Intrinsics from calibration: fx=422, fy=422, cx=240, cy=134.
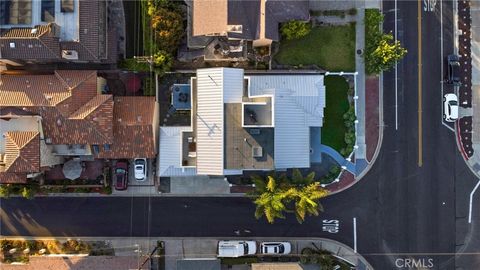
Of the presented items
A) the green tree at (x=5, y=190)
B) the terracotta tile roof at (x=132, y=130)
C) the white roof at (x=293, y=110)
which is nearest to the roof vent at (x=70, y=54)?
the terracotta tile roof at (x=132, y=130)

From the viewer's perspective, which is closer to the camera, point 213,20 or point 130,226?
point 213,20

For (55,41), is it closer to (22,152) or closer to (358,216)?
(22,152)

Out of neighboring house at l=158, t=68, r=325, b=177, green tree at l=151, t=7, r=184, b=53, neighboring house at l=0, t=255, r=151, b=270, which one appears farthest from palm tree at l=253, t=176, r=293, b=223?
green tree at l=151, t=7, r=184, b=53

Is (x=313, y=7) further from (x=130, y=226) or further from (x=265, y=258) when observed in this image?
(x=130, y=226)

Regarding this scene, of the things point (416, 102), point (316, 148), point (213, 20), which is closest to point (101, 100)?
point (213, 20)

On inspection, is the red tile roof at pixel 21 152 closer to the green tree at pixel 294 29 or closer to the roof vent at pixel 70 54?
the roof vent at pixel 70 54

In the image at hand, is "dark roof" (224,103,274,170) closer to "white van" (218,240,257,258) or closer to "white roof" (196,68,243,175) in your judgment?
"white roof" (196,68,243,175)

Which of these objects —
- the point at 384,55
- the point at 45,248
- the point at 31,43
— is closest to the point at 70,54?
the point at 31,43
